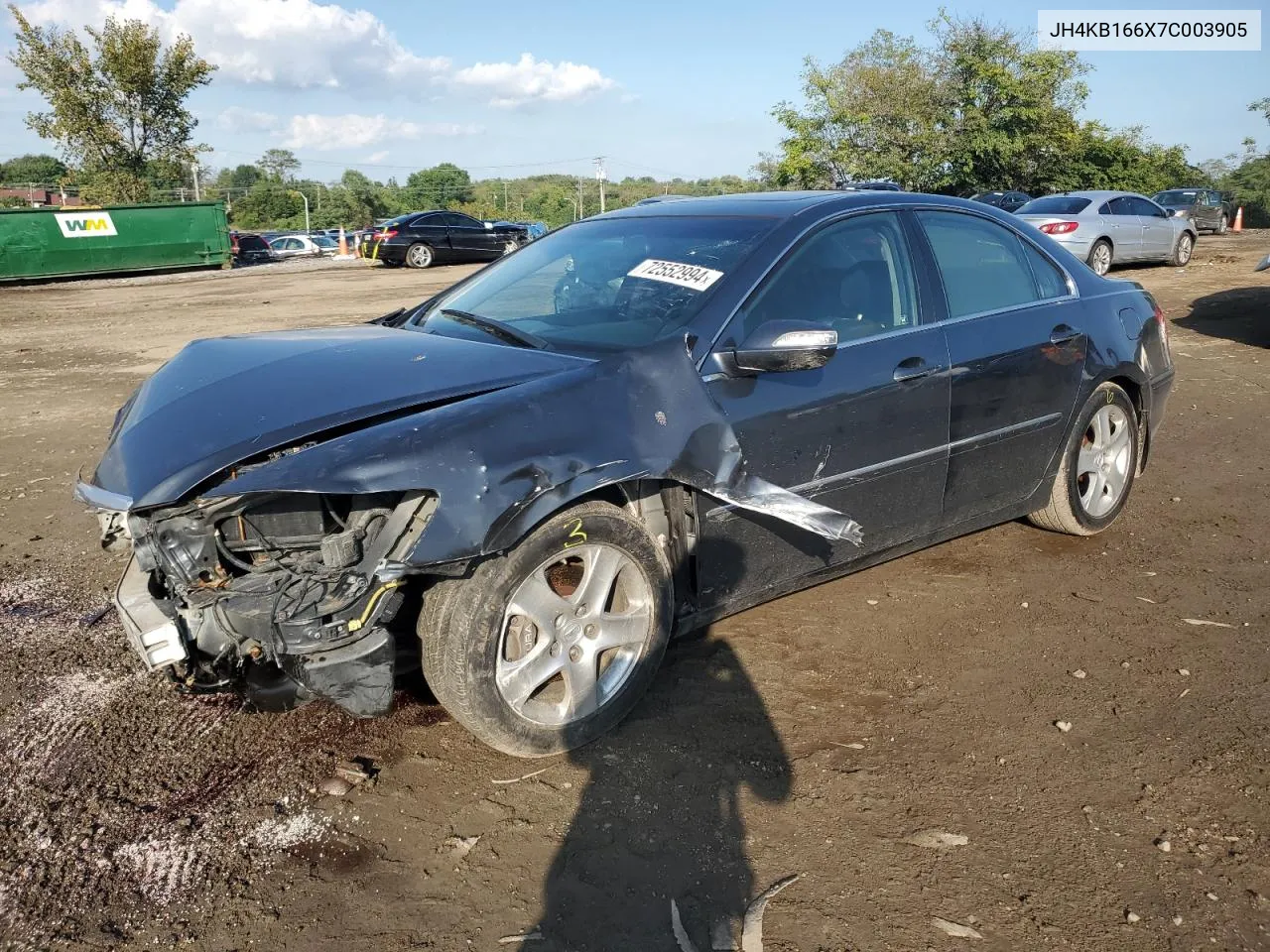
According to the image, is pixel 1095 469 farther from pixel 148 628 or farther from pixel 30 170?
pixel 30 170

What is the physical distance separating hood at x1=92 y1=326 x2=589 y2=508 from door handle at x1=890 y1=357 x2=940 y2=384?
1280 millimetres

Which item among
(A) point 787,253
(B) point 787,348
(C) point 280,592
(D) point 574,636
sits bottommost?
(D) point 574,636

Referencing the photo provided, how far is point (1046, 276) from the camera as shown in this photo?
4547mm

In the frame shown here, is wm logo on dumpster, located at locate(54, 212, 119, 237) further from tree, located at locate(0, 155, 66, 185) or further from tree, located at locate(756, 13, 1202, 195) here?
tree, located at locate(0, 155, 66, 185)

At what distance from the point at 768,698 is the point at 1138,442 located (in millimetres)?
2789

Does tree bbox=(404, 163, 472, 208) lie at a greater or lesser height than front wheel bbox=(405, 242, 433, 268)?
greater

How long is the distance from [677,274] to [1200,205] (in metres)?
32.1

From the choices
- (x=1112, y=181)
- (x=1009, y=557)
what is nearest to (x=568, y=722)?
(x=1009, y=557)

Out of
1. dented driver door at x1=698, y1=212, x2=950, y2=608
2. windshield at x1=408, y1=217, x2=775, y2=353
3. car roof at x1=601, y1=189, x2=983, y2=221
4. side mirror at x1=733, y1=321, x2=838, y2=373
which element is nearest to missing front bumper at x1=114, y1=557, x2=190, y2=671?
windshield at x1=408, y1=217, x2=775, y2=353

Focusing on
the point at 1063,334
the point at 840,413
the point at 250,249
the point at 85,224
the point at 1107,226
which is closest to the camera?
the point at 840,413

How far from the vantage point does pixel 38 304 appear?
18.0 meters

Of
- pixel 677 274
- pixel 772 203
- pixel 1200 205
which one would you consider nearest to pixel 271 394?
pixel 677 274

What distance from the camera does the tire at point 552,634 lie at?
9.23 ft

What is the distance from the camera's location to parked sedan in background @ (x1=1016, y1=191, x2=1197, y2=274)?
675 inches
